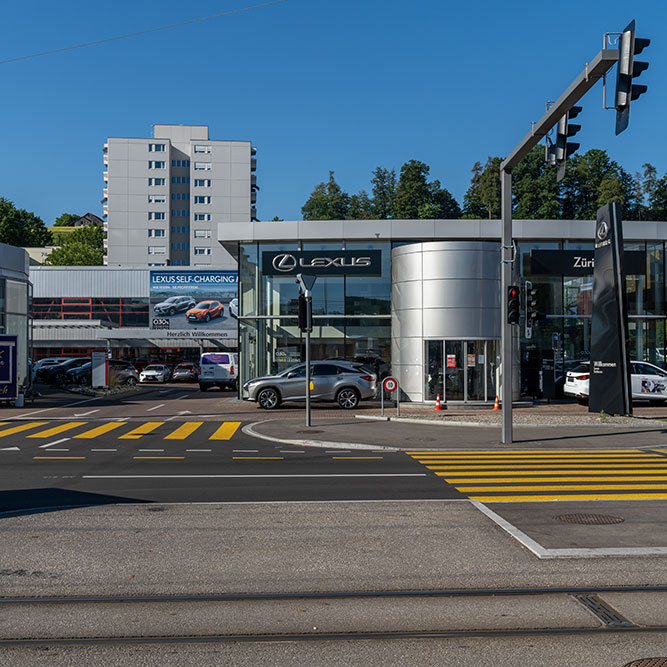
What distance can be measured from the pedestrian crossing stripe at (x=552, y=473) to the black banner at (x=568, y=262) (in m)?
16.1

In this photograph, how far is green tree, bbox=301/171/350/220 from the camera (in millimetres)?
122250

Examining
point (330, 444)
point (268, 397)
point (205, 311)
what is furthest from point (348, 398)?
point (205, 311)

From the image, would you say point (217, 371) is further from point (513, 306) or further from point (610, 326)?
point (513, 306)

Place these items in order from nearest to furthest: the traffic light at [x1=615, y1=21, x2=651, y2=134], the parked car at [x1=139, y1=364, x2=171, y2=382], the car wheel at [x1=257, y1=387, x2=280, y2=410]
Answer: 1. the traffic light at [x1=615, y1=21, x2=651, y2=134]
2. the car wheel at [x1=257, y1=387, x2=280, y2=410]
3. the parked car at [x1=139, y1=364, x2=171, y2=382]

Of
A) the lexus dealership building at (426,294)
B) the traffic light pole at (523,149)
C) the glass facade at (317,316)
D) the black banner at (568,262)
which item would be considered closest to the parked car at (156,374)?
the lexus dealership building at (426,294)

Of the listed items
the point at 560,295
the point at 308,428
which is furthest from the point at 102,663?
the point at 560,295

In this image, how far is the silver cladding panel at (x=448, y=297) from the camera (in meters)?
26.5

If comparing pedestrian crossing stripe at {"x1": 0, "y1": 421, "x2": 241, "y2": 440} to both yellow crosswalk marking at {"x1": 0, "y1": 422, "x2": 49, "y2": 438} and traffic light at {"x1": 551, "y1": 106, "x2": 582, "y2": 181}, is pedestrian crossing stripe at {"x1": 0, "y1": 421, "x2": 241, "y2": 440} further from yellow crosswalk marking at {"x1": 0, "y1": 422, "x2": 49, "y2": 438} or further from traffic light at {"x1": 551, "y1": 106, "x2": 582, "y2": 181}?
traffic light at {"x1": 551, "y1": 106, "x2": 582, "y2": 181}

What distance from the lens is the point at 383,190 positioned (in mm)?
122812

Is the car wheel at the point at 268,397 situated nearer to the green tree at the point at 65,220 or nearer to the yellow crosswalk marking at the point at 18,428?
the yellow crosswalk marking at the point at 18,428

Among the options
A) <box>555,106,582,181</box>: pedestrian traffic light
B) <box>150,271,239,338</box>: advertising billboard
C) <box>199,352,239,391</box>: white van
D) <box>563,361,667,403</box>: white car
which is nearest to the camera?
<box>555,106,582,181</box>: pedestrian traffic light

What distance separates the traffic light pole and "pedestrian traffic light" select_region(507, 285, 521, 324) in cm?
12

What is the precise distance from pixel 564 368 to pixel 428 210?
6558 cm

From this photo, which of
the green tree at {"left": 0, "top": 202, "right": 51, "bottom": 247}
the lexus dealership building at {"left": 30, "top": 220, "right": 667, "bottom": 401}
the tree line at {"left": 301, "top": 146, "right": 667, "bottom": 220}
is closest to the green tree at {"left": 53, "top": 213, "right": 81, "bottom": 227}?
the green tree at {"left": 0, "top": 202, "right": 51, "bottom": 247}
